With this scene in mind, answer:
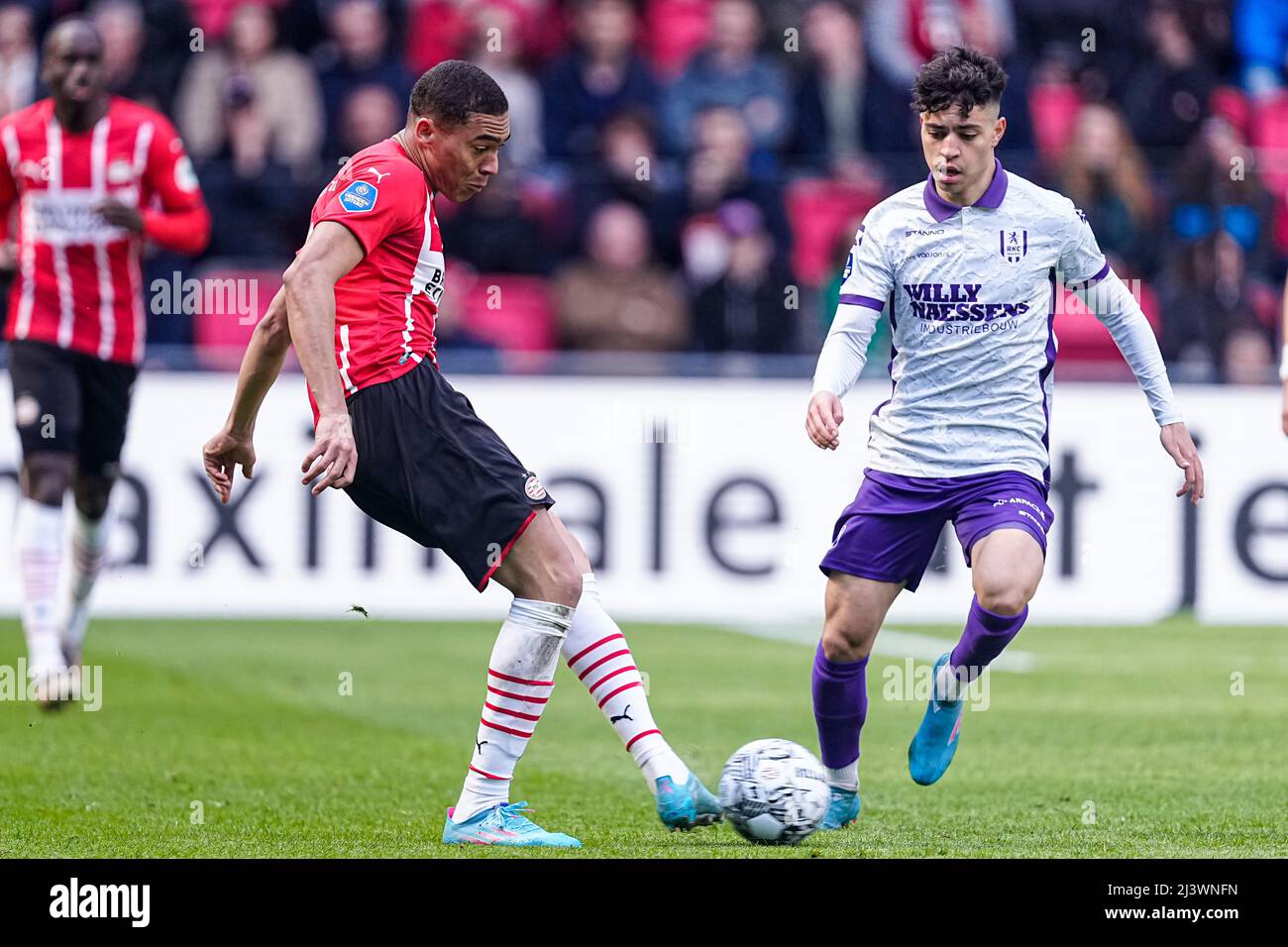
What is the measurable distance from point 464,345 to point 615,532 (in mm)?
1840

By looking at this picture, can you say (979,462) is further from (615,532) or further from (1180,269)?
(1180,269)

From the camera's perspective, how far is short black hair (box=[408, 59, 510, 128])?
5777 millimetres

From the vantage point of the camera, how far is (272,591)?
1209 cm

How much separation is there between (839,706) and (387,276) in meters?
1.88

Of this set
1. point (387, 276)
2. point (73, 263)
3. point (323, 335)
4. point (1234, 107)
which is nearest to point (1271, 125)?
point (1234, 107)

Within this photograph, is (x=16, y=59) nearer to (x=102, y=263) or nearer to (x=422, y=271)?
(x=102, y=263)

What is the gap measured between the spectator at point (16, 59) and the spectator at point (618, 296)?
4144 mm

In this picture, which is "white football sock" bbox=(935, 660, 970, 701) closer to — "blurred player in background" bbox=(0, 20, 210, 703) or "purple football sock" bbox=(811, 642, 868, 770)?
"purple football sock" bbox=(811, 642, 868, 770)

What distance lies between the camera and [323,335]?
550 centimetres

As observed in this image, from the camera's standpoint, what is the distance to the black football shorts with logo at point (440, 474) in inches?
225

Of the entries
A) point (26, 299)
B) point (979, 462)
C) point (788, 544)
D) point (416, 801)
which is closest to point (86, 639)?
point (26, 299)

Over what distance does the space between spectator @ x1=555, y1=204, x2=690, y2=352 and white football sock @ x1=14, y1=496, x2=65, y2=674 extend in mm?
4887

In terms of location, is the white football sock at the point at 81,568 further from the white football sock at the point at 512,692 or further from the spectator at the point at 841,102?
the spectator at the point at 841,102

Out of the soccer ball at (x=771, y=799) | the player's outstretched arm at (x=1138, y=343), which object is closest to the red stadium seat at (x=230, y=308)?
the player's outstretched arm at (x=1138, y=343)
